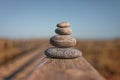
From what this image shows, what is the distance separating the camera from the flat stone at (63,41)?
7151 millimetres

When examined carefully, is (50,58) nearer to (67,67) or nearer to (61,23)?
(67,67)

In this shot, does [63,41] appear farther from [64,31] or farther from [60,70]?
[60,70]

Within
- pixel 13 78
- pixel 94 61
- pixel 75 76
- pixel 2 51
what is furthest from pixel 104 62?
pixel 75 76

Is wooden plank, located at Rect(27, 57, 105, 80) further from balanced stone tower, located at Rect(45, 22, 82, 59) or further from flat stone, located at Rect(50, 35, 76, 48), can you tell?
flat stone, located at Rect(50, 35, 76, 48)

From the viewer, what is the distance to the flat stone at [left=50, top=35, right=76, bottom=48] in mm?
7151

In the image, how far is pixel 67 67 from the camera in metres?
7.29

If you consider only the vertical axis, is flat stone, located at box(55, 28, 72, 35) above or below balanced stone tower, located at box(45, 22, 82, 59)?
above

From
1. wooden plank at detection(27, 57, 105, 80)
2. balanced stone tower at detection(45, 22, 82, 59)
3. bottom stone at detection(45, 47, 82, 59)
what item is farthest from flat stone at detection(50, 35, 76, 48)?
wooden plank at detection(27, 57, 105, 80)

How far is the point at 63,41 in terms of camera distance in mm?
7152

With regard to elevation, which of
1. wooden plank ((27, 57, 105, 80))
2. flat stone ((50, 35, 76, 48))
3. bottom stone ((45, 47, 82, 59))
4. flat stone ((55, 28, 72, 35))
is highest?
flat stone ((55, 28, 72, 35))

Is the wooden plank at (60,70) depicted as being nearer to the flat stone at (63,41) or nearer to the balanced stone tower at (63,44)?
the balanced stone tower at (63,44)

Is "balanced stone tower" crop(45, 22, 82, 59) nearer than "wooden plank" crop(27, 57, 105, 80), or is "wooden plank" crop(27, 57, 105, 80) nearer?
"balanced stone tower" crop(45, 22, 82, 59)

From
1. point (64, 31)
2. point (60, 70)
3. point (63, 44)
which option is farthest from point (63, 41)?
point (60, 70)

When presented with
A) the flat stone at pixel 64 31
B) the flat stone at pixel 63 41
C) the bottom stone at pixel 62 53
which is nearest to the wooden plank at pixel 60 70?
the bottom stone at pixel 62 53
